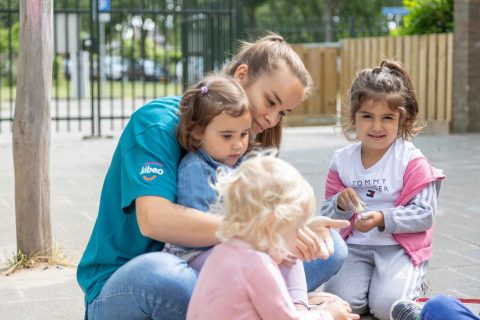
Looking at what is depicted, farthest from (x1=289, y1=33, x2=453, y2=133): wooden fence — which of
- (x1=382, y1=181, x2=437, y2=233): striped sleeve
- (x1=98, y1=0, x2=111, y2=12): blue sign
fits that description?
(x1=382, y1=181, x2=437, y2=233): striped sleeve

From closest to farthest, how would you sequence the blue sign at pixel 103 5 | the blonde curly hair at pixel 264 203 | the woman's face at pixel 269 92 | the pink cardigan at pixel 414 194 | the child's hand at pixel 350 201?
the blonde curly hair at pixel 264 203 < the woman's face at pixel 269 92 < the child's hand at pixel 350 201 < the pink cardigan at pixel 414 194 < the blue sign at pixel 103 5

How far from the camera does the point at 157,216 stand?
2.78m

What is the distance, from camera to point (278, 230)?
8.02 ft

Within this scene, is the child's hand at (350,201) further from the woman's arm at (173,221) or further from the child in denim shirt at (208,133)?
the woman's arm at (173,221)

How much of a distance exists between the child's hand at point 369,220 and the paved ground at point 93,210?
55 centimetres

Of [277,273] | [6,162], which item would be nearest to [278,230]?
[277,273]

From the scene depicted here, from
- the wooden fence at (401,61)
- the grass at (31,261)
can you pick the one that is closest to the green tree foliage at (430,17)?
the wooden fence at (401,61)

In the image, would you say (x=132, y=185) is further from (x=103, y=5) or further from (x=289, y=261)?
(x=103, y=5)

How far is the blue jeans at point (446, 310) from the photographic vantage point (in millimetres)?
2861

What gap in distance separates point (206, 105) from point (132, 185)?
14.1 inches

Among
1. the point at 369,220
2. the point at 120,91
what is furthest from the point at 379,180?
the point at 120,91

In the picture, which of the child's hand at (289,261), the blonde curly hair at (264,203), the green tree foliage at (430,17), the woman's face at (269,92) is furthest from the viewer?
the green tree foliage at (430,17)

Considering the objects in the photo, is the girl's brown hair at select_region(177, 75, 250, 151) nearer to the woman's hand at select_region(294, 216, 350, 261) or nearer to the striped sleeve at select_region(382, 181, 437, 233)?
the woman's hand at select_region(294, 216, 350, 261)

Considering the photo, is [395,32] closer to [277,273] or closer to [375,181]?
[375,181]
